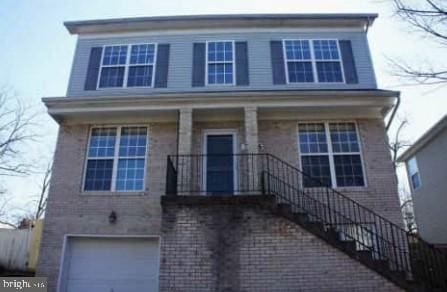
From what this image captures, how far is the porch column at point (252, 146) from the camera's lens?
28.4ft

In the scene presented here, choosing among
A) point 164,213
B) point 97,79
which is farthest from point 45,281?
point 97,79

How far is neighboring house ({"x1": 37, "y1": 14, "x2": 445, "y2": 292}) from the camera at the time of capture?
7074mm

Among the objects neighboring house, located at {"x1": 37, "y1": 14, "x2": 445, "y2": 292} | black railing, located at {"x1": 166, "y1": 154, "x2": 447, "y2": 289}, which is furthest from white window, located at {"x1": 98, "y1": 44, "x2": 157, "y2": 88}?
black railing, located at {"x1": 166, "y1": 154, "x2": 447, "y2": 289}

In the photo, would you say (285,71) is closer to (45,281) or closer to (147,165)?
(147,165)

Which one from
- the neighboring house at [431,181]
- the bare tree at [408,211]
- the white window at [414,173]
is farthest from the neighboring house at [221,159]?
the bare tree at [408,211]

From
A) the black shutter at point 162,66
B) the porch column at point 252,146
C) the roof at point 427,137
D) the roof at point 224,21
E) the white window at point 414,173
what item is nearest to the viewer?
the porch column at point 252,146

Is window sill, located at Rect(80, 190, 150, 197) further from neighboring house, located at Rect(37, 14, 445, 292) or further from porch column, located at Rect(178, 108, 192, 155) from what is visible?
porch column, located at Rect(178, 108, 192, 155)

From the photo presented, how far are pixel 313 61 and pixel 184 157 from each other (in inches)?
202

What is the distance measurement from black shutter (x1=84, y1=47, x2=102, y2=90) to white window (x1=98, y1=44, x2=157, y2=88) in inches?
5.0

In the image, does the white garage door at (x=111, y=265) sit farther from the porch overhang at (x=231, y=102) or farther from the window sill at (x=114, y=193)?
the porch overhang at (x=231, y=102)

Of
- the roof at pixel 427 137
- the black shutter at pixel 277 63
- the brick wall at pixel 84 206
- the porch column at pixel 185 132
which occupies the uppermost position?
the black shutter at pixel 277 63

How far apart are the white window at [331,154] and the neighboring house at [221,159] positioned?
0.10ft

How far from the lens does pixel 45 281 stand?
8.31m

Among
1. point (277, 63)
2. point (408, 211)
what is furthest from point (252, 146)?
point (408, 211)
